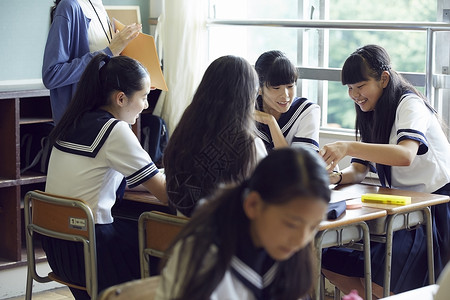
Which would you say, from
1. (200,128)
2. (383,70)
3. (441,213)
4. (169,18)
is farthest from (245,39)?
(200,128)

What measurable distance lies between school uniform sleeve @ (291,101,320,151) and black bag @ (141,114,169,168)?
1267mm

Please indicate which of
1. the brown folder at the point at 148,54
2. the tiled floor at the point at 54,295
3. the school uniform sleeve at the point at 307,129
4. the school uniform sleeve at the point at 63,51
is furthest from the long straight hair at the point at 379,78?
the tiled floor at the point at 54,295

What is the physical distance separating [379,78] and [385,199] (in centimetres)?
53

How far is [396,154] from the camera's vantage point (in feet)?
9.24

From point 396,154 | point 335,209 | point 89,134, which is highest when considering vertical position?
point 89,134

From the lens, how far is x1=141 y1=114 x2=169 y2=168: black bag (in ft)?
14.0

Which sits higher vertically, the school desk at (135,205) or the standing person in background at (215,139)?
the standing person in background at (215,139)

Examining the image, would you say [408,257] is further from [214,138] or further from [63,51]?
[63,51]

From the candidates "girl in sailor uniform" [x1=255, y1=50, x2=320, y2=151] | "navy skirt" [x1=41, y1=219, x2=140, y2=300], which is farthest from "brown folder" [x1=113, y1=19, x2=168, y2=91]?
"navy skirt" [x1=41, y1=219, x2=140, y2=300]

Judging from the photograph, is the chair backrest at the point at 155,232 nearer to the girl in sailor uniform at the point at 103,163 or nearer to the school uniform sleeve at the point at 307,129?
the girl in sailor uniform at the point at 103,163

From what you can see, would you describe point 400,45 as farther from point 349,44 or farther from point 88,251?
point 88,251

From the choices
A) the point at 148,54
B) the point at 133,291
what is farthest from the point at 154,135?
the point at 133,291

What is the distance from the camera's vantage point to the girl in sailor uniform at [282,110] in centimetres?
313

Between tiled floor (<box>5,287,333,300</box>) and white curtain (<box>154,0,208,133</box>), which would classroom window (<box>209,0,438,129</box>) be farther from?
tiled floor (<box>5,287,333,300</box>)
